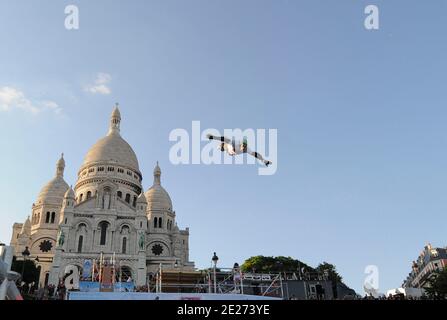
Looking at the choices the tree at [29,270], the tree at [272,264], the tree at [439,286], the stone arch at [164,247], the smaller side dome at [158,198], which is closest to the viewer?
the tree at [439,286]

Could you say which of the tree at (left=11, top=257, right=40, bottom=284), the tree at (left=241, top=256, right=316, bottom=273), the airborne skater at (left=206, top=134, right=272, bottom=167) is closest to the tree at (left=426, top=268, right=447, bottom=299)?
the tree at (left=241, top=256, right=316, bottom=273)

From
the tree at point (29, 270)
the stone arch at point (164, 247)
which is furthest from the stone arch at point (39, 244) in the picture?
the stone arch at point (164, 247)

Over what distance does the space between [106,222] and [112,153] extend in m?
19.1

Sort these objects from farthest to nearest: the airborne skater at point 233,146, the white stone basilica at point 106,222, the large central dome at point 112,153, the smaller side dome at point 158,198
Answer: the smaller side dome at point 158,198, the large central dome at point 112,153, the white stone basilica at point 106,222, the airborne skater at point 233,146

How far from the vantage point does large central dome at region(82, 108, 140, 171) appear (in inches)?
3287

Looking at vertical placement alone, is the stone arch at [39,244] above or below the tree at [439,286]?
above

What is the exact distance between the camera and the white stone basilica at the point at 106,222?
65.5 metres

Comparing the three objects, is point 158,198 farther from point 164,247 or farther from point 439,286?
A: point 439,286

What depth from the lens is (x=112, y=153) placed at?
277 feet

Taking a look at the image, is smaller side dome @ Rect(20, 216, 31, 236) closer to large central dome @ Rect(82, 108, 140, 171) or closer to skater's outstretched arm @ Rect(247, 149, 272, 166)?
large central dome @ Rect(82, 108, 140, 171)

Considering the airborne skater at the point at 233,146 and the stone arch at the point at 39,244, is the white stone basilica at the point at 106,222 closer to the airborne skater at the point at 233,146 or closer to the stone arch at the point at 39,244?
the stone arch at the point at 39,244
